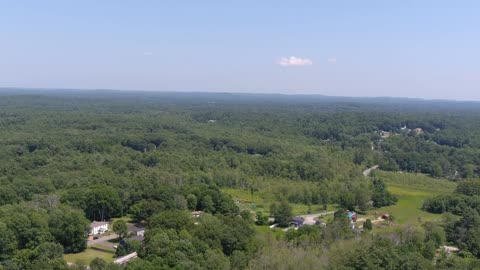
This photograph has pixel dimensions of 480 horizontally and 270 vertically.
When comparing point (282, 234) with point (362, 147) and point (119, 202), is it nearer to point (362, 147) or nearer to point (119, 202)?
point (119, 202)

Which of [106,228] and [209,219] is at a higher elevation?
[209,219]

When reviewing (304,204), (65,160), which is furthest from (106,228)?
(65,160)

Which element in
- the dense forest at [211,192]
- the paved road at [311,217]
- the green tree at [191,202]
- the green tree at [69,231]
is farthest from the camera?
the green tree at [191,202]

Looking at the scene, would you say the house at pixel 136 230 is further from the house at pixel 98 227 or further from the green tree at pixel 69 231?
the green tree at pixel 69 231

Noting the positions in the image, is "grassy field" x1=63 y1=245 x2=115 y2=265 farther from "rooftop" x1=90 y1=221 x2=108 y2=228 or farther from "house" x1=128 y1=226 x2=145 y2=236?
"rooftop" x1=90 y1=221 x2=108 y2=228

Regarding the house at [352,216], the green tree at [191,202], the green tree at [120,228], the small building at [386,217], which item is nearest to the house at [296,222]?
the house at [352,216]

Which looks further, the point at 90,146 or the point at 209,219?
the point at 90,146
